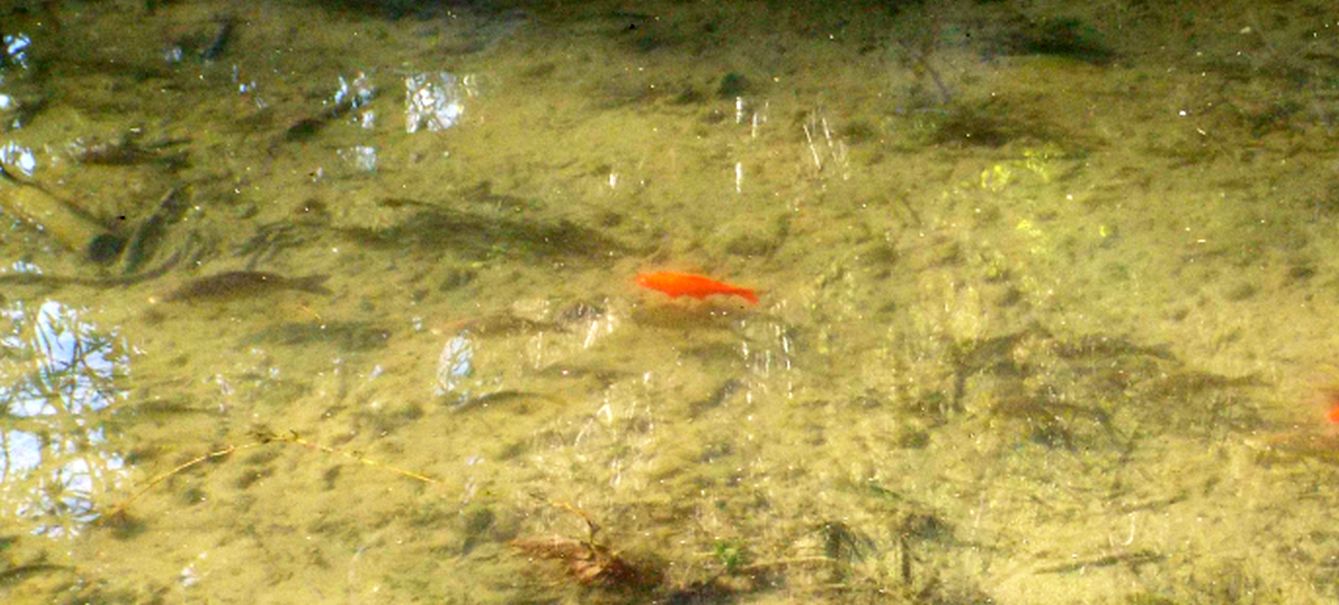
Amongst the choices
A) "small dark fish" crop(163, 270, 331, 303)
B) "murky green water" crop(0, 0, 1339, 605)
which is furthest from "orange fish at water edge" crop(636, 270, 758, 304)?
"small dark fish" crop(163, 270, 331, 303)

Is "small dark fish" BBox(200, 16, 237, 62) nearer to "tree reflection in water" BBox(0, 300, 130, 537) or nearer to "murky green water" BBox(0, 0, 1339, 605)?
"murky green water" BBox(0, 0, 1339, 605)

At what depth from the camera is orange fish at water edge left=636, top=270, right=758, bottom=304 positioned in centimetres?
259

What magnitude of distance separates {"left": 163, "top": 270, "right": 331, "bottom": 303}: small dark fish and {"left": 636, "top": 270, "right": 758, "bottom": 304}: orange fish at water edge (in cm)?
81

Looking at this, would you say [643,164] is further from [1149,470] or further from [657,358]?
[1149,470]

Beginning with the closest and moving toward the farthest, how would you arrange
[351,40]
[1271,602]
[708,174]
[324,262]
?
1. [1271,602]
2. [324,262]
3. [708,174]
4. [351,40]

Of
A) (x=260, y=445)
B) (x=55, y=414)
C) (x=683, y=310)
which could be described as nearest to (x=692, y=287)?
(x=683, y=310)

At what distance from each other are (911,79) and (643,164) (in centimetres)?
87

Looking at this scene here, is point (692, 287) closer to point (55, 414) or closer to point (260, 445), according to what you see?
point (260, 445)

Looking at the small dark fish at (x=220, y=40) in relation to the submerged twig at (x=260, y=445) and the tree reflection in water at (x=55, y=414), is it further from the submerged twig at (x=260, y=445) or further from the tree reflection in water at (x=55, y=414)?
the submerged twig at (x=260, y=445)

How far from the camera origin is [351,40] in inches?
139

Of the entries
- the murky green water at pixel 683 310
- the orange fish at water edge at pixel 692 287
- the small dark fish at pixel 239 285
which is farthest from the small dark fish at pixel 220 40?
the orange fish at water edge at pixel 692 287

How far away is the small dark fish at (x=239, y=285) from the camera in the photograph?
2664 mm

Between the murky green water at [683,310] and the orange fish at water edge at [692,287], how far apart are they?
0.12 feet

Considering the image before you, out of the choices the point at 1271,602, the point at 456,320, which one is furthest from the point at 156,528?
the point at 1271,602
